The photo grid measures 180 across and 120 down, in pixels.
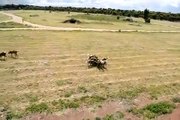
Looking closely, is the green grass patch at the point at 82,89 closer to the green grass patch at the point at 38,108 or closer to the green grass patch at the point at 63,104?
the green grass patch at the point at 63,104

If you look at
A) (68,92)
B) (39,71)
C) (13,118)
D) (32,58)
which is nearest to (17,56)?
(32,58)

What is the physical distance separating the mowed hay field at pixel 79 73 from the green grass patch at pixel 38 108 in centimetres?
41

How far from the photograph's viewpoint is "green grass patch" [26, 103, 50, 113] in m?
27.8

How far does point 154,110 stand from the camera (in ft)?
96.8

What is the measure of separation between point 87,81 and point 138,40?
1231 inches

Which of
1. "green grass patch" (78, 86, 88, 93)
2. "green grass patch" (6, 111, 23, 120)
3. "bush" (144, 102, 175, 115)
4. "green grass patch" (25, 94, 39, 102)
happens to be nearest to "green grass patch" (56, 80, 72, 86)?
"green grass patch" (78, 86, 88, 93)

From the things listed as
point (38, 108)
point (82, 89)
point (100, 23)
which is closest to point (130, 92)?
point (82, 89)

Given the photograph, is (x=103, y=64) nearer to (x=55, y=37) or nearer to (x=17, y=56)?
(x=17, y=56)

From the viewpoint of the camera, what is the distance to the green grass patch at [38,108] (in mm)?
27848

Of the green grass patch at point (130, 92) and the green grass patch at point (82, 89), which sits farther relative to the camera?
the green grass patch at point (82, 89)

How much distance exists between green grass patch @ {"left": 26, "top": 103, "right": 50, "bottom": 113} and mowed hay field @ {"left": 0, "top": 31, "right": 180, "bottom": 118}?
1.36 ft

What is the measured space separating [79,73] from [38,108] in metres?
10.8

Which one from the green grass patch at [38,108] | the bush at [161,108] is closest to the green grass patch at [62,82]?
the green grass patch at [38,108]

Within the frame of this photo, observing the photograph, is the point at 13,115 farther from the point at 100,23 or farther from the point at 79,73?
the point at 100,23
